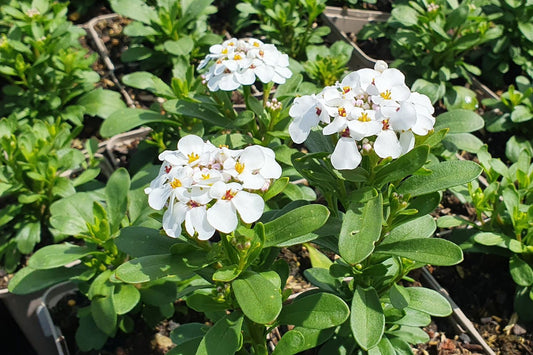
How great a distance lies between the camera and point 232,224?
4.22 feet

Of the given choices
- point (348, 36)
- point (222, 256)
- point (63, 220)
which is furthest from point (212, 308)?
point (348, 36)

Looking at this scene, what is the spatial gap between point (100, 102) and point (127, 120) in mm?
578

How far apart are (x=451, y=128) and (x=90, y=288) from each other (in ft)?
4.32

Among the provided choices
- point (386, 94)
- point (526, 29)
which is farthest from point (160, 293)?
point (526, 29)

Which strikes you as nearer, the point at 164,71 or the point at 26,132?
the point at 26,132

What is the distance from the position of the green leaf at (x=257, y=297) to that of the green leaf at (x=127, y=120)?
44.2 inches

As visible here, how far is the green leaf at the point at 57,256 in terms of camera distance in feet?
6.18

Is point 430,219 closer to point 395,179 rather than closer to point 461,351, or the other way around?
point 395,179

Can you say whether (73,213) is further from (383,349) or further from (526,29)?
(526,29)

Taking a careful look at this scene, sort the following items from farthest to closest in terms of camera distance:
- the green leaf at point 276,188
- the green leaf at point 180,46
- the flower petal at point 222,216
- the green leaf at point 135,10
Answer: the green leaf at point 135,10, the green leaf at point 180,46, the green leaf at point 276,188, the flower petal at point 222,216

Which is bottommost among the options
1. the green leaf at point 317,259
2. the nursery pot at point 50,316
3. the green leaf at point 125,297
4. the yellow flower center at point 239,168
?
the nursery pot at point 50,316

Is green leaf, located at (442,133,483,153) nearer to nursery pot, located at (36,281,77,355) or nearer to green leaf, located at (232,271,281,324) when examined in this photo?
green leaf, located at (232,271,281,324)

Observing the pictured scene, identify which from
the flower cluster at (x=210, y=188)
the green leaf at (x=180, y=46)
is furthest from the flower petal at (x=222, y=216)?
the green leaf at (x=180, y=46)

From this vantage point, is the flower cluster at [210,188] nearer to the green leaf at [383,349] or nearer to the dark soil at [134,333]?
the green leaf at [383,349]
